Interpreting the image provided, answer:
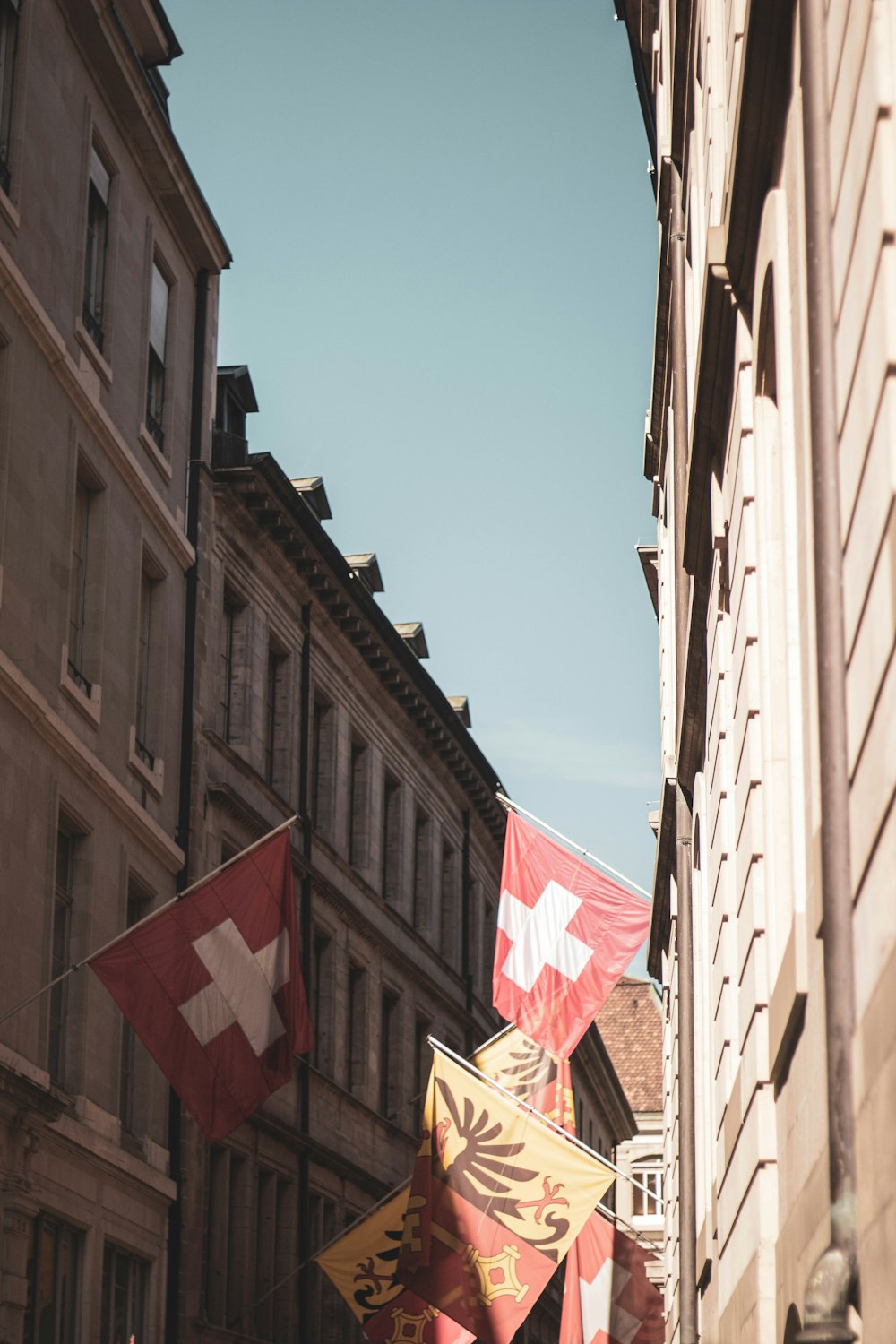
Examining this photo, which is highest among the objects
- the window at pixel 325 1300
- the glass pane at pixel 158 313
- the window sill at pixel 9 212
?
the glass pane at pixel 158 313

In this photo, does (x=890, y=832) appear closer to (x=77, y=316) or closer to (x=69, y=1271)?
(x=69, y=1271)

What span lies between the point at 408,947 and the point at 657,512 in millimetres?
11582

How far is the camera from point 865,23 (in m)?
5.62

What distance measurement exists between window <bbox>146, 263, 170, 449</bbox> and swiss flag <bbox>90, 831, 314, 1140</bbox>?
1109cm

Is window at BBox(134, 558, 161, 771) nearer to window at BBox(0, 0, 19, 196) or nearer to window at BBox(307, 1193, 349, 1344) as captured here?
window at BBox(0, 0, 19, 196)

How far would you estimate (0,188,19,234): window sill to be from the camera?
2075cm

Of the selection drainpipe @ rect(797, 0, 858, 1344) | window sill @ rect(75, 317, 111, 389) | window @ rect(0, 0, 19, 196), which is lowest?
drainpipe @ rect(797, 0, 858, 1344)

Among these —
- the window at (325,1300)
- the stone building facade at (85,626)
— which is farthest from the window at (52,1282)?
the window at (325,1300)

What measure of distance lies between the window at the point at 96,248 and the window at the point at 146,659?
345 centimetres

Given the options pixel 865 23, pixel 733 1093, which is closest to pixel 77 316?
pixel 733 1093

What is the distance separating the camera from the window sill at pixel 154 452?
2603 centimetres

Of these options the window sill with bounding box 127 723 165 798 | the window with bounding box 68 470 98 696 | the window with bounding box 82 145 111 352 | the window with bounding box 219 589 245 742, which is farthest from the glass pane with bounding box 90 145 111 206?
the window with bounding box 219 589 245 742

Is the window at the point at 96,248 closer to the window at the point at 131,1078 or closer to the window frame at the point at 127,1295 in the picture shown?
the window at the point at 131,1078

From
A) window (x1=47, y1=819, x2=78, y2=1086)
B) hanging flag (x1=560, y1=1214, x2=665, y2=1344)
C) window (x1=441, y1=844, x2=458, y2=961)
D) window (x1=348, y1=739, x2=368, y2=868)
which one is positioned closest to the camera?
window (x1=47, y1=819, x2=78, y2=1086)
